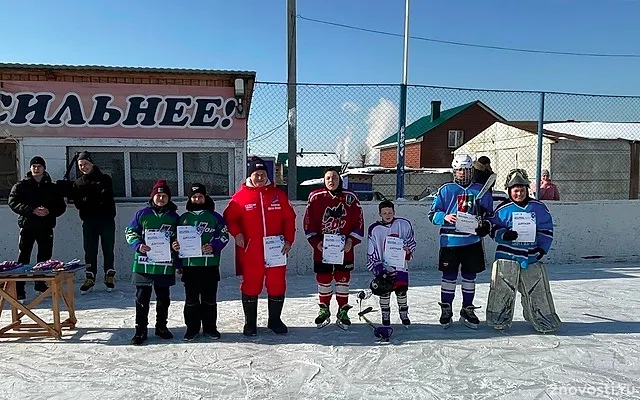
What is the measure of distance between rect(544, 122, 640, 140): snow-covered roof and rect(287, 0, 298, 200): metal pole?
222 inches

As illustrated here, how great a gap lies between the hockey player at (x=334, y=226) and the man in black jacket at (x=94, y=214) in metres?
2.84

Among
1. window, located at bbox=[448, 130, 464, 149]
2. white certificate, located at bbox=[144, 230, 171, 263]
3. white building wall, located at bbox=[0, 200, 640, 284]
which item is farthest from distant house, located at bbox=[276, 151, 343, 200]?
window, located at bbox=[448, 130, 464, 149]

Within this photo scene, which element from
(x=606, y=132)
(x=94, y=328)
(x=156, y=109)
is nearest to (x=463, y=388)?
(x=94, y=328)

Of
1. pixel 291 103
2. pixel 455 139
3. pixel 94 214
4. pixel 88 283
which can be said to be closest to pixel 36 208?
pixel 94 214

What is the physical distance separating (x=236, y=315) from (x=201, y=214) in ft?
4.31

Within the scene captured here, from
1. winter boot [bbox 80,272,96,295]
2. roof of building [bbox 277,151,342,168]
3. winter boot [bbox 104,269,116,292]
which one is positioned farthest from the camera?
roof of building [bbox 277,151,342,168]

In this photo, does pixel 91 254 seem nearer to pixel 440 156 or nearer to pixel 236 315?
pixel 236 315

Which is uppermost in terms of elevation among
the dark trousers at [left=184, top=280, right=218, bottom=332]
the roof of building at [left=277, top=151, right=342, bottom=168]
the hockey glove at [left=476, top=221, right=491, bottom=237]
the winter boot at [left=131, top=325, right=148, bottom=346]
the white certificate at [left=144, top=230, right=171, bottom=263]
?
the roof of building at [left=277, top=151, right=342, bottom=168]

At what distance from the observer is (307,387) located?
3248 millimetres

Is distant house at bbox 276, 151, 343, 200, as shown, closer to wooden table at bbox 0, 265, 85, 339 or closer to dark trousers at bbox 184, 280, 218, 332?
dark trousers at bbox 184, 280, 218, 332

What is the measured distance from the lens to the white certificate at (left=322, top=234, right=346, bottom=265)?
4.39 m

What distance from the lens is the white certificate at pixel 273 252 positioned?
4273 millimetres

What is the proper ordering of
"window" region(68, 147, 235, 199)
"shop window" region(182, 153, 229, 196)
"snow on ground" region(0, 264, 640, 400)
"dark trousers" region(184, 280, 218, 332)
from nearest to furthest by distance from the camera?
1. "snow on ground" region(0, 264, 640, 400)
2. "dark trousers" region(184, 280, 218, 332)
3. "window" region(68, 147, 235, 199)
4. "shop window" region(182, 153, 229, 196)

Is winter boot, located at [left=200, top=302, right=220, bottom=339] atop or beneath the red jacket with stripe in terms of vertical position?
beneath
